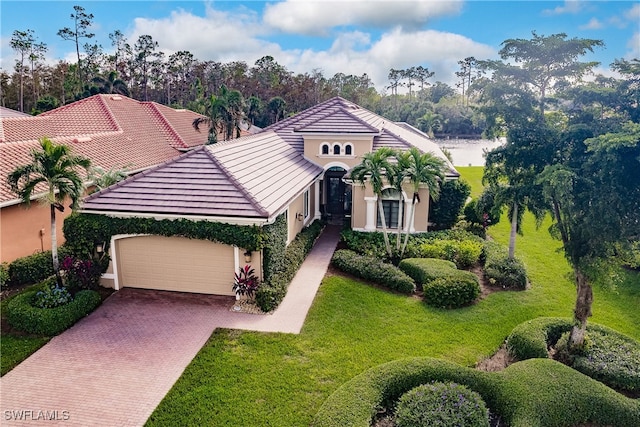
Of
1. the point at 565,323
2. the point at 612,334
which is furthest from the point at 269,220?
the point at 612,334

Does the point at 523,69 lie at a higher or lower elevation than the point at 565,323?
higher

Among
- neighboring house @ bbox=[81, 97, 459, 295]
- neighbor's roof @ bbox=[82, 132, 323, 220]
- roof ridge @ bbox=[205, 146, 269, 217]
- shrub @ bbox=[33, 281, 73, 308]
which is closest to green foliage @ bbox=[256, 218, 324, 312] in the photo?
neighboring house @ bbox=[81, 97, 459, 295]

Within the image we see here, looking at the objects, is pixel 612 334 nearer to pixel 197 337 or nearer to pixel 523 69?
pixel 523 69

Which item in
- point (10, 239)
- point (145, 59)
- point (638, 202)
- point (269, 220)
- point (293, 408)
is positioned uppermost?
point (145, 59)

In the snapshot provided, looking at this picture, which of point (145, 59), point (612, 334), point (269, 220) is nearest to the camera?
point (612, 334)

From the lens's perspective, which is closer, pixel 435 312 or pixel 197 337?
pixel 197 337

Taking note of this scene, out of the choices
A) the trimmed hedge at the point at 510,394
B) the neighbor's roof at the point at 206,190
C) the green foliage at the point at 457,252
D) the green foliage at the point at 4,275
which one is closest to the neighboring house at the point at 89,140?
the green foliage at the point at 4,275

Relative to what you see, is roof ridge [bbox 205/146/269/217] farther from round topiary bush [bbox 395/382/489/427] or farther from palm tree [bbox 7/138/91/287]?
round topiary bush [bbox 395/382/489/427]

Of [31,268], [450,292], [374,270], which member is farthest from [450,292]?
[31,268]
